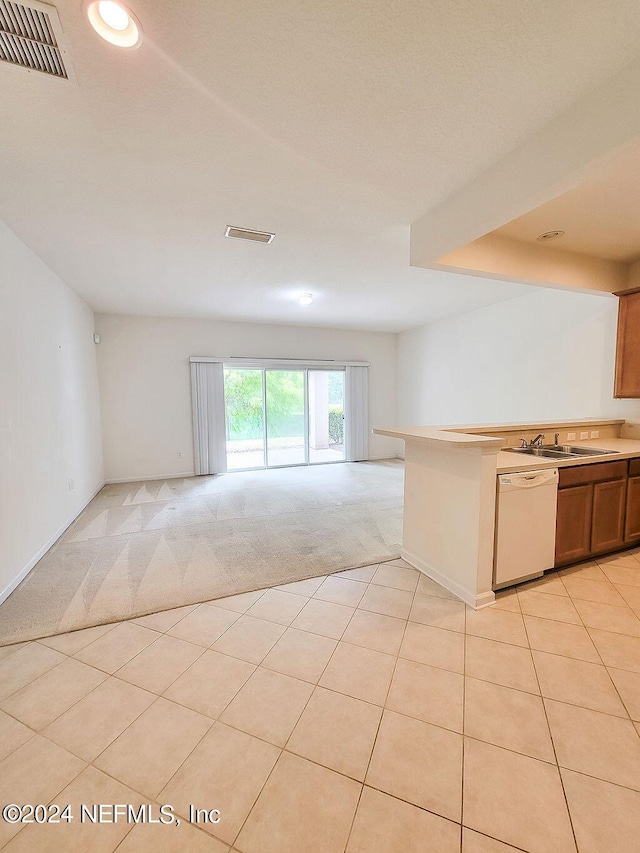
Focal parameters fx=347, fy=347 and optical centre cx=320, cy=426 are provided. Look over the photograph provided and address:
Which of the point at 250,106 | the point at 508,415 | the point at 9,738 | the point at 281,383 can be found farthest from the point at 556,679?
the point at 281,383

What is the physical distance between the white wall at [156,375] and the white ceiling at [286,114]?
8.63 feet

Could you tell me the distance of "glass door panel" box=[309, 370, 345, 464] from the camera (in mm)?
6996

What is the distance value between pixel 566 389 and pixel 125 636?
15.7 ft

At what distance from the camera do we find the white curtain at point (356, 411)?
6.96 metres

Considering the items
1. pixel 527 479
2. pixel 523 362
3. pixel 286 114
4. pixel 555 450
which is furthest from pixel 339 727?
pixel 523 362

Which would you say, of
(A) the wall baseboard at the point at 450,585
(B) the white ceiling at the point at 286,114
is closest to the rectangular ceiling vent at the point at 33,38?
(B) the white ceiling at the point at 286,114

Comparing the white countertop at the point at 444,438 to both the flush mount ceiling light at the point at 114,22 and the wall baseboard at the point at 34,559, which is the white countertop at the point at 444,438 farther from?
the wall baseboard at the point at 34,559

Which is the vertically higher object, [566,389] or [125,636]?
[566,389]

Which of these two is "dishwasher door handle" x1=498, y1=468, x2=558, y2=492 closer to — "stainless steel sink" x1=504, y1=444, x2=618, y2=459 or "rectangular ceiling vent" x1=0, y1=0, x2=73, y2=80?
"stainless steel sink" x1=504, y1=444, x2=618, y2=459

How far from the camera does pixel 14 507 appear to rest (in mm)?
2545

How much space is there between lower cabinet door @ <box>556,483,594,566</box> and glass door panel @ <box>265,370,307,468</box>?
4711mm

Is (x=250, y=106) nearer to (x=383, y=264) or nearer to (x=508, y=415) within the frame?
(x=383, y=264)

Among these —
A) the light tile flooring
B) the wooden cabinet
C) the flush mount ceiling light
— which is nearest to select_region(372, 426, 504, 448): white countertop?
the wooden cabinet

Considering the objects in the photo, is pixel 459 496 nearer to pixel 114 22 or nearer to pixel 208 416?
pixel 114 22
